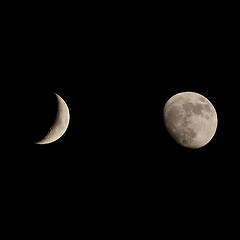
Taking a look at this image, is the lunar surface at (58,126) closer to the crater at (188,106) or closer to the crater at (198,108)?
the crater at (188,106)

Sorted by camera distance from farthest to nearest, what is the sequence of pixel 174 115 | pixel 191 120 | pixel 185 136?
pixel 174 115 < pixel 185 136 < pixel 191 120

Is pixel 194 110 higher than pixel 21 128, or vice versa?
pixel 194 110

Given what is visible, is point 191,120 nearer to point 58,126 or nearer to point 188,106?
point 188,106

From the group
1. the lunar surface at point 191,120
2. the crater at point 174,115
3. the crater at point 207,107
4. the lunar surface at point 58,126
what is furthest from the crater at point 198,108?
the lunar surface at point 58,126

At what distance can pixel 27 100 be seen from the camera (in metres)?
5.71

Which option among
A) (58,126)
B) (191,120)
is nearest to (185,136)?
(191,120)

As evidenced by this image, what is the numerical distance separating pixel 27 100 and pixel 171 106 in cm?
345

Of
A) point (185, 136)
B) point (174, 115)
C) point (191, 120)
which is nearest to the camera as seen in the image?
point (191, 120)

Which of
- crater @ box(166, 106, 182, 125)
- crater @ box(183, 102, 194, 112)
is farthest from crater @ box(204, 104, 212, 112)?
crater @ box(166, 106, 182, 125)

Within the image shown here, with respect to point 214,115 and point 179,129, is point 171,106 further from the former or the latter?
point 214,115

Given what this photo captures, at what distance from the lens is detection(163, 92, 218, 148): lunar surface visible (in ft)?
19.9

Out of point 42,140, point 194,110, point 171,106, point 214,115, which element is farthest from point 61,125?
point 214,115

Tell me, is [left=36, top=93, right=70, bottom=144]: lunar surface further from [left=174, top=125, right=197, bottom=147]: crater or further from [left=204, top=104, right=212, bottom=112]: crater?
[left=204, top=104, right=212, bottom=112]: crater

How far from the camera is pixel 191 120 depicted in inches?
238
